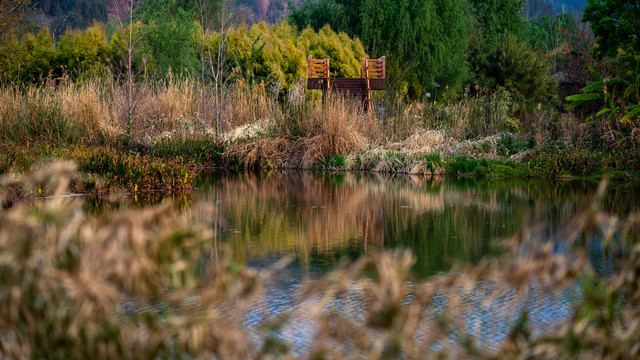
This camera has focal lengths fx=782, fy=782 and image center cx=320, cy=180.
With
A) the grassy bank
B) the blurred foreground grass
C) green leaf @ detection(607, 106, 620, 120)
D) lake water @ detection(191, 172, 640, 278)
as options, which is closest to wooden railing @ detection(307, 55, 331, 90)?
the grassy bank

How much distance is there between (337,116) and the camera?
65.2 feet

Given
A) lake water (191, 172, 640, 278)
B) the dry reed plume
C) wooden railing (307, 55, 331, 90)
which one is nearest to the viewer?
lake water (191, 172, 640, 278)

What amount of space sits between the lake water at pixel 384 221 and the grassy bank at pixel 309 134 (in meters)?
1.75

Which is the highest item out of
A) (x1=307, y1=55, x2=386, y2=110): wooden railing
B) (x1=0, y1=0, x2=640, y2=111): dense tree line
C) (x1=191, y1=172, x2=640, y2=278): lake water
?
(x1=0, y1=0, x2=640, y2=111): dense tree line

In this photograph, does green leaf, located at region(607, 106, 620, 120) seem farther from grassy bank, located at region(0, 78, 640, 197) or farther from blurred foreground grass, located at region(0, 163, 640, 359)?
blurred foreground grass, located at region(0, 163, 640, 359)

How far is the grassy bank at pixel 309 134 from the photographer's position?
58.4 ft

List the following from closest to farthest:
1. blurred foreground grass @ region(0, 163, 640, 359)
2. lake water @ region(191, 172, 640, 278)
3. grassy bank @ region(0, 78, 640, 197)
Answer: blurred foreground grass @ region(0, 163, 640, 359) → lake water @ region(191, 172, 640, 278) → grassy bank @ region(0, 78, 640, 197)

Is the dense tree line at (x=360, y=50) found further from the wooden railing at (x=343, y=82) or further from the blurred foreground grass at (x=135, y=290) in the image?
the blurred foreground grass at (x=135, y=290)

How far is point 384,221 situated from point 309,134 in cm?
1018

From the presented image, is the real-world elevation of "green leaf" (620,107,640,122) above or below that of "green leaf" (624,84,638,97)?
A: below

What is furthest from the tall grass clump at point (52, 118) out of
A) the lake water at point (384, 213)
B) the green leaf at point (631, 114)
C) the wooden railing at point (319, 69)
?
the green leaf at point (631, 114)

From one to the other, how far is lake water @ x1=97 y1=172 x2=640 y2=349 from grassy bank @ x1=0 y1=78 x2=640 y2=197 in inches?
68.8

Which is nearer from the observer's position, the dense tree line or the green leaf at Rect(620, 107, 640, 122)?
the green leaf at Rect(620, 107, 640, 122)

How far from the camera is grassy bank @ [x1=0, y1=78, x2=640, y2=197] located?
1781 cm
